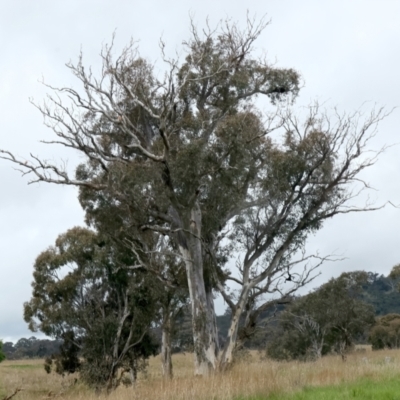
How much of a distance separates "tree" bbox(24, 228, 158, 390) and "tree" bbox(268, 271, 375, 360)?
11813 millimetres

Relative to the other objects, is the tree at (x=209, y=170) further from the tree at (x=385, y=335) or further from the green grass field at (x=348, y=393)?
the tree at (x=385, y=335)

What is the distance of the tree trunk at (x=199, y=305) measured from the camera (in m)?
18.5

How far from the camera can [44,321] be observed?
1077 inches

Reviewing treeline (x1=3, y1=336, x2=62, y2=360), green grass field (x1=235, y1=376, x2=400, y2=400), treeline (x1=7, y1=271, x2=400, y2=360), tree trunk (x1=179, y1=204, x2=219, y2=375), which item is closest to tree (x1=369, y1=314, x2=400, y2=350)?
treeline (x1=7, y1=271, x2=400, y2=360)

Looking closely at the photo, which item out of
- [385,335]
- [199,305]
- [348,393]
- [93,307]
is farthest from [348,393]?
[385,335]

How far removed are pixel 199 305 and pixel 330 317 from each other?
20.2 metres

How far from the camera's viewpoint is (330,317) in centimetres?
3734

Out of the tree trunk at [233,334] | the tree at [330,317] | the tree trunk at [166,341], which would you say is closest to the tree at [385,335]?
the tree at [330,317]

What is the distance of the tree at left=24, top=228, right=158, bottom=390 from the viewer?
85.3 feet

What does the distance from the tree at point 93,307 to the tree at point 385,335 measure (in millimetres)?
20902

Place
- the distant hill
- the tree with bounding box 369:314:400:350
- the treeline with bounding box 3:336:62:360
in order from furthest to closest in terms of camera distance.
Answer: the distant hill
the treeline with bounding box 3:336:62:360
the tree with bounding box 369:314:400:350

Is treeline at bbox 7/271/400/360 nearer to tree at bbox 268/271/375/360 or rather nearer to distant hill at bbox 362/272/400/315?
tree at bbox 268/271/375/360

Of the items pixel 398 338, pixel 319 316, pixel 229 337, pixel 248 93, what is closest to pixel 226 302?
pixel 229 337

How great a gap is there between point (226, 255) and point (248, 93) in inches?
218
